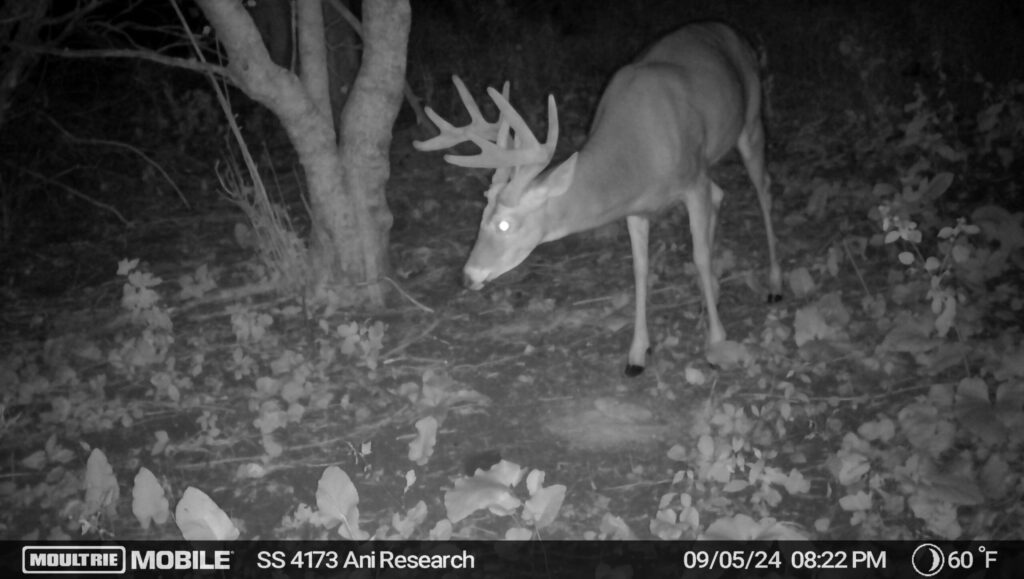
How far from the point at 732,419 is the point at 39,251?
599 cm

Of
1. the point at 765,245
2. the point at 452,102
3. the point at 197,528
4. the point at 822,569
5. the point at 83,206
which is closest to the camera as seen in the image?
the point at 822,569

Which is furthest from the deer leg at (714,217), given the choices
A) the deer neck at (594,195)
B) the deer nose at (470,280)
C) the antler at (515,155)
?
the deer nose at (470,280)

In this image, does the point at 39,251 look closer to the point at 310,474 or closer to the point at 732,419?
the point at 310,474

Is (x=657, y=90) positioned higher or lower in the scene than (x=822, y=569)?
higher

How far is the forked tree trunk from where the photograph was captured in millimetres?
5359

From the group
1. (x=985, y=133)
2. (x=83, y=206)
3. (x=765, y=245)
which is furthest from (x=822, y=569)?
(x=83, y=206)

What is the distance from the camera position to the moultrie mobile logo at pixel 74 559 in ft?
12.5

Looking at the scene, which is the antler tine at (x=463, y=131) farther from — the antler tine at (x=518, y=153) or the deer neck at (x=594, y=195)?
the deer neck at (x=594, y=195)

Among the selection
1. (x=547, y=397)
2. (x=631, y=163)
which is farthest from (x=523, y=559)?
(x=631, y=163)

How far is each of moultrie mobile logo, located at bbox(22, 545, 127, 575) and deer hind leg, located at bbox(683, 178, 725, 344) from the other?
304cm

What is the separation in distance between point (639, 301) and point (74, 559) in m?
2.97

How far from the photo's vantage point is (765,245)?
637cm

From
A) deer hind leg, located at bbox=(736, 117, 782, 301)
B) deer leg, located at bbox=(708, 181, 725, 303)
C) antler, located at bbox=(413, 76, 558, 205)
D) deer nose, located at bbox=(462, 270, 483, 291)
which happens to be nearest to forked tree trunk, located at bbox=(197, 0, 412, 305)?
antler, located at bbox=(413, 76, 558, 205)

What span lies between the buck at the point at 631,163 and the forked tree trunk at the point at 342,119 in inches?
22.9
